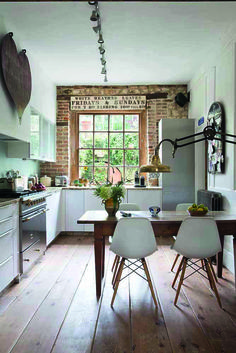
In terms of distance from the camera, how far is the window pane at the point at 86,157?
614 cm

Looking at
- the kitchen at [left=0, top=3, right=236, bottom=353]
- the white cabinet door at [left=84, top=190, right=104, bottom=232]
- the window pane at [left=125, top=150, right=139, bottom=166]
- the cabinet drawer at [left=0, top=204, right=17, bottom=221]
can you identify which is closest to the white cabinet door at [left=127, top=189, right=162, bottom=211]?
the kitchen at [left=0, top=3, right=236, bottom=353]

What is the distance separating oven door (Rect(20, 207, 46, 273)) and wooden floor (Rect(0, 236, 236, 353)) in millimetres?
216

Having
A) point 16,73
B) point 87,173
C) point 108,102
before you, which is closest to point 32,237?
point 16,73

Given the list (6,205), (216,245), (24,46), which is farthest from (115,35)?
(216,245)

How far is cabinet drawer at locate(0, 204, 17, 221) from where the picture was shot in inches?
113

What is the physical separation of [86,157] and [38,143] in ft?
5.42

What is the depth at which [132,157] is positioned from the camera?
241 inches

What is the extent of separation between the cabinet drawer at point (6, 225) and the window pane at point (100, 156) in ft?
10.5

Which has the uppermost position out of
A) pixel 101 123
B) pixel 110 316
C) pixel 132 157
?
pixel 101 123

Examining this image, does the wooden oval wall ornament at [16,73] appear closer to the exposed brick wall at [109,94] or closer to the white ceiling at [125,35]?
the white ceiling at [125,35]

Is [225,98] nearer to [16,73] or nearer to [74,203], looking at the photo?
[16,73]

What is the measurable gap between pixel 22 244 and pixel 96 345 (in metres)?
1.68

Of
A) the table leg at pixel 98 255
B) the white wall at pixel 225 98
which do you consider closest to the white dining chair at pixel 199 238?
the table leg at pixel 98 255

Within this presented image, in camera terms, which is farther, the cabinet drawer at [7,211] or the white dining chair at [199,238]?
the cabinet drawer at [7,211]
